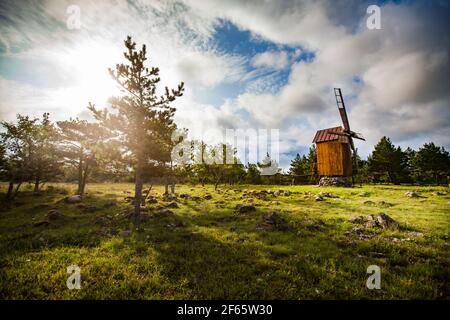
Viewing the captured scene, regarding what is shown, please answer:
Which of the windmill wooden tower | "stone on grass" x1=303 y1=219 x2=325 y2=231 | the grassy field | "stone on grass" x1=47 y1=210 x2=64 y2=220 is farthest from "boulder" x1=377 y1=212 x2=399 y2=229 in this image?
the windmill wooden tower

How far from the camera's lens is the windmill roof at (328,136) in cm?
3844

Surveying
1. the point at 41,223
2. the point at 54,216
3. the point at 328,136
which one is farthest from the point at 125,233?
the point at 328,136

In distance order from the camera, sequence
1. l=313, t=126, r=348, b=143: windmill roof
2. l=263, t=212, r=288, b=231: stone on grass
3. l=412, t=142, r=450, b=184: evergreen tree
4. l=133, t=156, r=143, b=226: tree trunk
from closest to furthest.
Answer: l=263, t=212, r=288, b=231: stone on grass
l=133, t=156, r=143, b=226: tree trunk
l=313, t=126, r=348, b=143: windmill roof
l=412, t=142, r=450, b=184: evergreen tree

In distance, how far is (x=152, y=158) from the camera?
1571cm

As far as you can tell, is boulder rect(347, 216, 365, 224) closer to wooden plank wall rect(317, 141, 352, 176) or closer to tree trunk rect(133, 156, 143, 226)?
tree trunk rect(133, 156, 143, 226)

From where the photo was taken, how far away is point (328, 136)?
39656 millimetres

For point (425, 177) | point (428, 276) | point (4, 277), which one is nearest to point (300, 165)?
point (425, 177)

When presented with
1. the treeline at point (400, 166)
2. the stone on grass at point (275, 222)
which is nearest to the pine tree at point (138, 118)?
the stone on grass at point (275, 222)

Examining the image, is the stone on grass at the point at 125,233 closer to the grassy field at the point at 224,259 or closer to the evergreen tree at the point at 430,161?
the grassy field at the point at 224,259

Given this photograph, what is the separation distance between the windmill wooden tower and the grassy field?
24.1 m

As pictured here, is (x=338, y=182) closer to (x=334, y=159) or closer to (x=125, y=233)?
(x=334, y=159)

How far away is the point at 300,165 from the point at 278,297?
79434 millimetres

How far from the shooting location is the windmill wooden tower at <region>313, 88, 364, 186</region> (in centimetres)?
3762

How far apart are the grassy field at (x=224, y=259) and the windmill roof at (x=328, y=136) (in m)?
26.0
